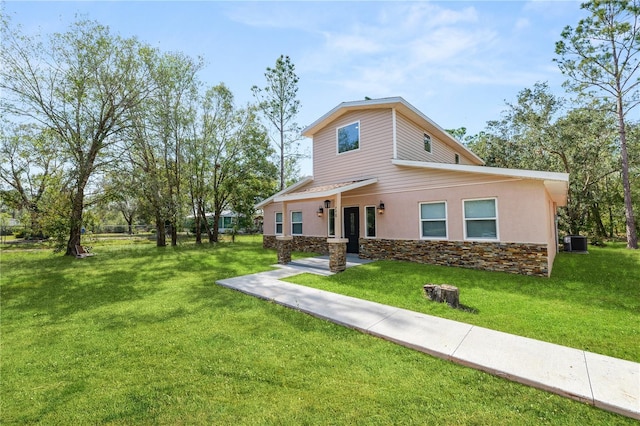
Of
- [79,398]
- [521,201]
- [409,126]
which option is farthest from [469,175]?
[79,398]

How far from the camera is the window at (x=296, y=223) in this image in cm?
1395

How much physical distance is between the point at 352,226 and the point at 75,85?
13737 millimetres

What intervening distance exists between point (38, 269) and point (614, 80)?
2845 cm

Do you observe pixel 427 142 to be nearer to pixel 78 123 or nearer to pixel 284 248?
pixel 284 248

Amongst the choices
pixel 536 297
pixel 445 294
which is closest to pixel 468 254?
pixel 536 297

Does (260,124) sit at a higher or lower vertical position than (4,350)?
higher

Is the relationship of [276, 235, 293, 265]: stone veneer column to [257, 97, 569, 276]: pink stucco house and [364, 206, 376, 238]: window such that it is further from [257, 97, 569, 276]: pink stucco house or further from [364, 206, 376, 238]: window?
[364, 206, 376, 238]: window

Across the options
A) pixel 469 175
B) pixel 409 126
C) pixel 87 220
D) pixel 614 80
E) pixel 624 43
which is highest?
pixel 624 43

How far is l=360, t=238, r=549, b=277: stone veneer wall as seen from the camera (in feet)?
24.8

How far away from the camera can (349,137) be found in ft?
38.8

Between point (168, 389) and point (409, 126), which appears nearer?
point (168, 389)

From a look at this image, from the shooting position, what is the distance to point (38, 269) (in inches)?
400

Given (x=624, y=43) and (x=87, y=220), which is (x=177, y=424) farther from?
(x=624, y=43)

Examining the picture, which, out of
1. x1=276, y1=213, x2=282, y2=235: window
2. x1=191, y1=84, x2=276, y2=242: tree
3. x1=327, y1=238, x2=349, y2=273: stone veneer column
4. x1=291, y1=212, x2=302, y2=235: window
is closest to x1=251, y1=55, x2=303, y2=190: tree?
x1=191, y1=84, x2=276, y2=242: tree
